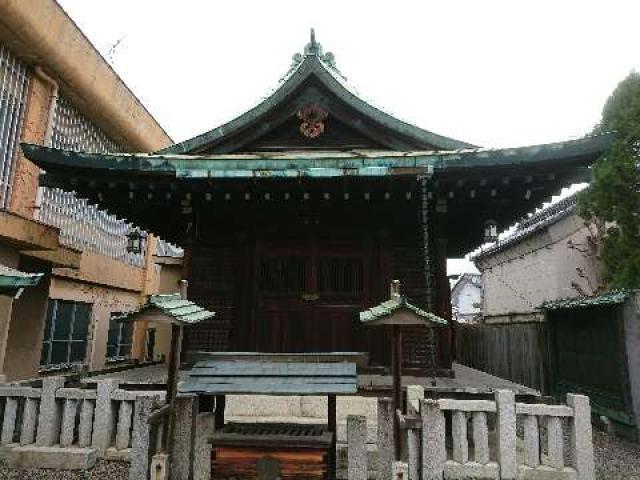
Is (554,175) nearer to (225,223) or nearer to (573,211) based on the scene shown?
(225,223)

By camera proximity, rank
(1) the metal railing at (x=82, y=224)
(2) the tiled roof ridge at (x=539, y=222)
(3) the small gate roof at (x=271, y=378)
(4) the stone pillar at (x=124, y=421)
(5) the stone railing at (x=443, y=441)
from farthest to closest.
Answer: (2) the tiled roof ridge at (x=539, y=222) → (1) the metal railing at (x=82, y=224) → (4) the stone pillar at (x=124, y=421) → (5) the stone railing at (x=443, y=441) → (3) the small gate roof at (x=271, y=378)

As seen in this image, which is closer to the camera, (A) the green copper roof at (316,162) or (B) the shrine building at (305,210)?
(A) the green copper roof at (316,162)

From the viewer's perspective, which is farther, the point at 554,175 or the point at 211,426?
the point at 554,175

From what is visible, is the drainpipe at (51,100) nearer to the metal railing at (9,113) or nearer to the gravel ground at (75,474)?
the metal railing at (9,113)

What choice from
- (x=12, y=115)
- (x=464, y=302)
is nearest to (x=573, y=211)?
(x=12, y=115)

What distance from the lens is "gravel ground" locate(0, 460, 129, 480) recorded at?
19.5ft

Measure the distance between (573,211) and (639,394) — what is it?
1311 centimetres

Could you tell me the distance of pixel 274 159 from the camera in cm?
773

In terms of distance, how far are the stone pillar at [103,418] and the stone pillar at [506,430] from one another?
563 cm

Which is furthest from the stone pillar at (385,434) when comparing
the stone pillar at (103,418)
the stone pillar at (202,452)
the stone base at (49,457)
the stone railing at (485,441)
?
the stone base at (49,457)

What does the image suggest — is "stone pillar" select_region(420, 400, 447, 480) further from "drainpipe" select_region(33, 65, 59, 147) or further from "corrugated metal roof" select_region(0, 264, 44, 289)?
"drainpipe" select_region(33, 65, 59, 147)

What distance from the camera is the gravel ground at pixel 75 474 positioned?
5.94 m

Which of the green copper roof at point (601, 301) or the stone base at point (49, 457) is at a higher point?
the green copper roof at point (601, 301)

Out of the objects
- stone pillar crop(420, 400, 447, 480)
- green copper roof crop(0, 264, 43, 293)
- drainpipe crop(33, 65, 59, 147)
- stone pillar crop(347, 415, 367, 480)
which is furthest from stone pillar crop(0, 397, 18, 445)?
drainpipe crop(33, 65, 59, 147)
